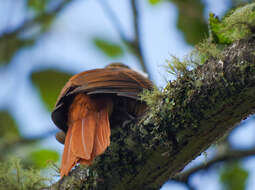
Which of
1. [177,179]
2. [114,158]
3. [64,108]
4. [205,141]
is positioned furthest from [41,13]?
[205,141]

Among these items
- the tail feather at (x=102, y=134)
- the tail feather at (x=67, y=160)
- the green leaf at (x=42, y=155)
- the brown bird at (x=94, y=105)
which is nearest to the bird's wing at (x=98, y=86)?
the brown bird at (x=94, y=105)

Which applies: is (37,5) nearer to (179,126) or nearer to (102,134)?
(102,134)

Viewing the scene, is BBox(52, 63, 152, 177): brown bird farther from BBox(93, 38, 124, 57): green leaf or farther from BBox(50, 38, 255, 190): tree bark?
BBox(93, 38, 124, 57): green leaf

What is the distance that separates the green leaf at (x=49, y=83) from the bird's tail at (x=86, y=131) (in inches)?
83.4

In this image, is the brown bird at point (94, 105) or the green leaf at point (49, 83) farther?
the green leaf at point (49, 83)

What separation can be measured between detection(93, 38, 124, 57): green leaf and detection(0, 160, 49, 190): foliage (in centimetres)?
268

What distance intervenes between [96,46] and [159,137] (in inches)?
136

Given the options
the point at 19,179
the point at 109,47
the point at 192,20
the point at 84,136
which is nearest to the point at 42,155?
the point at 19,179

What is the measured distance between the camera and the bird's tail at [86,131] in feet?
7.91

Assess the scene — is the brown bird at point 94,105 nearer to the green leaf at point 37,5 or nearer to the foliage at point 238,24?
the foliage at point 238,24

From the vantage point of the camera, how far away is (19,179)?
3.06 meters

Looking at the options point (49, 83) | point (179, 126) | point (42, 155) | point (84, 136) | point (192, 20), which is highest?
point (49, 83)

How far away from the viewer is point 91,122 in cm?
275

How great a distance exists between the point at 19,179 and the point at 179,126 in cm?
152
